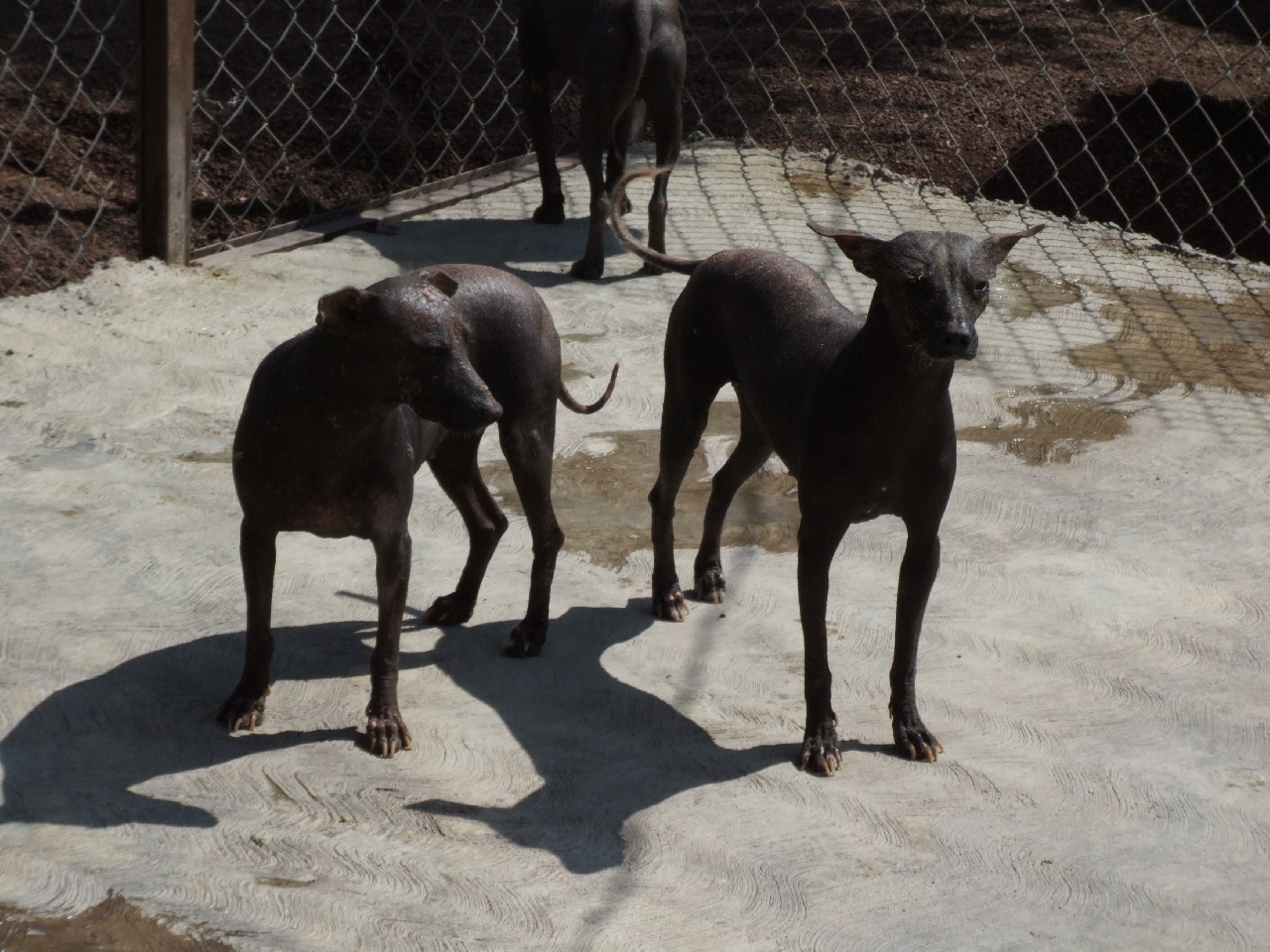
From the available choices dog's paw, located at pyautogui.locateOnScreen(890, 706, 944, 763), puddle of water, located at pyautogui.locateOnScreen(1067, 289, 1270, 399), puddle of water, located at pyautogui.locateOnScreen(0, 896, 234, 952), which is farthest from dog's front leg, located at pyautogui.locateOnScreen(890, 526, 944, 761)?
puddle of water, located at pyautogui.locateOnScreen(1067, 289, 1270, 399)

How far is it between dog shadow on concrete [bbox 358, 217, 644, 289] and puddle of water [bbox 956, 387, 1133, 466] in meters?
1.91

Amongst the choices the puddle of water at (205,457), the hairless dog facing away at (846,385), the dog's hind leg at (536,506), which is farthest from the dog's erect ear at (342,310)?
the puddle of water at (205,457)

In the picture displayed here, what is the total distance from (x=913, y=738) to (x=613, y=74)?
3637 millimetres

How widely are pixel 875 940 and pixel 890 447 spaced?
3.34 feet

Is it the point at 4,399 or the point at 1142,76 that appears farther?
the point at 1142,76

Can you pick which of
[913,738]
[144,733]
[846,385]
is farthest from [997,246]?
[144,733]

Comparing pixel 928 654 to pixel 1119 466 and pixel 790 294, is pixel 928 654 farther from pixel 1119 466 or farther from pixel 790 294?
pixel 1119 466

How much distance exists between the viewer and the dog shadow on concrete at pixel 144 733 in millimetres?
3057

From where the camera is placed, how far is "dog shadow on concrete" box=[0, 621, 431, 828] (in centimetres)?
306

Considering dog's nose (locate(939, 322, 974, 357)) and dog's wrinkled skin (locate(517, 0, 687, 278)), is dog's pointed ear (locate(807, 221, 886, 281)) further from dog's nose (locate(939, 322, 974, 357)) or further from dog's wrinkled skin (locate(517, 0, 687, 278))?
dog's wrinkled skin (locate(517, 0, 687, 278))

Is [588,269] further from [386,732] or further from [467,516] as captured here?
[386,732]

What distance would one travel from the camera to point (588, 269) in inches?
256

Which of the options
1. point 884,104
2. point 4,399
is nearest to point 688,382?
point 4,399

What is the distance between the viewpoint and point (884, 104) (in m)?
8.86
